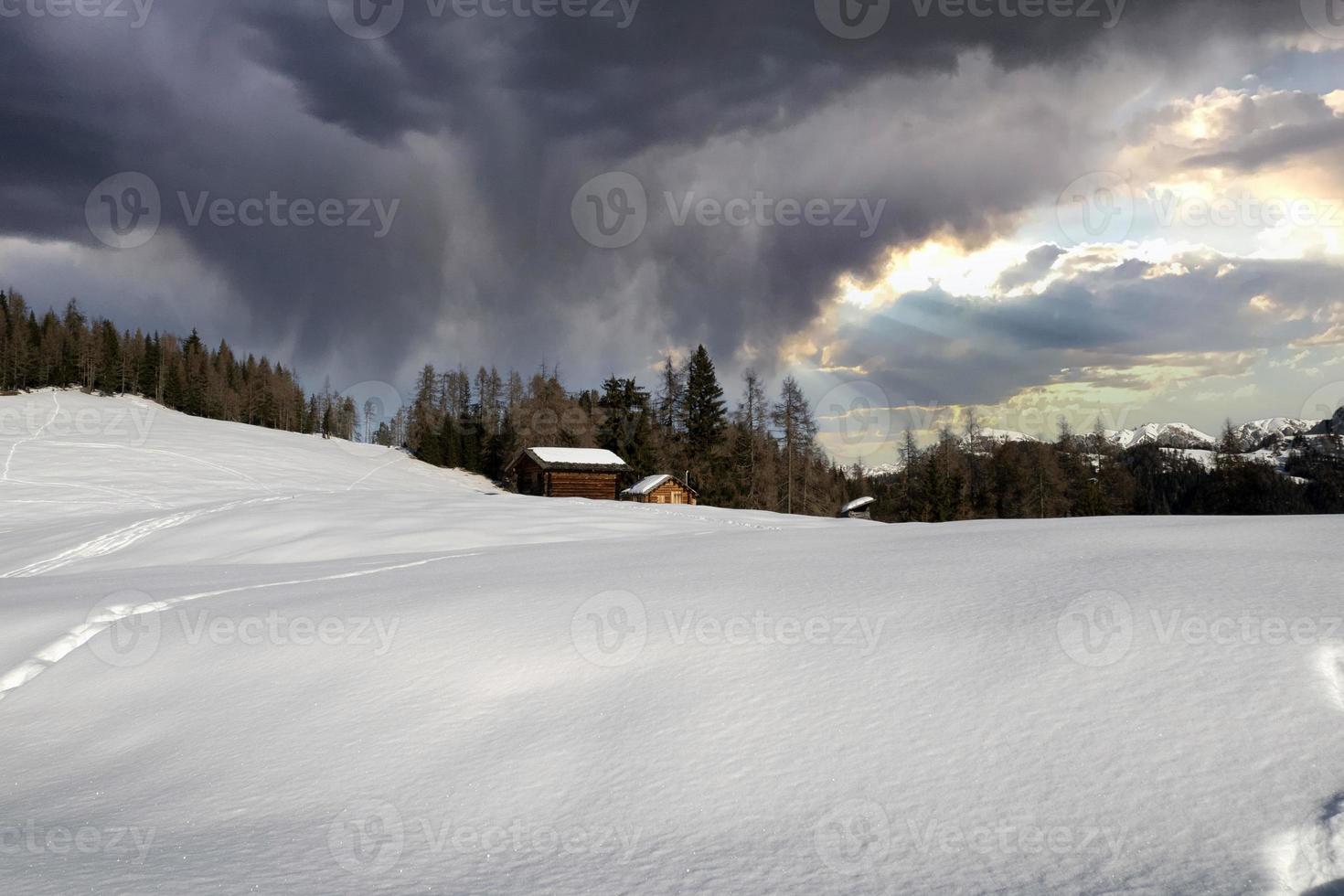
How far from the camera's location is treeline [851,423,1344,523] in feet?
200

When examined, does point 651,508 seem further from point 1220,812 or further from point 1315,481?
point 1315,481

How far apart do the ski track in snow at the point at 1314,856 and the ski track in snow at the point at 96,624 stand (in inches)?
330

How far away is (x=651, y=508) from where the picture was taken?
2767cm

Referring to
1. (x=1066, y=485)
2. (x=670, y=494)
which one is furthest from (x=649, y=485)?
(x=1066, y=485)

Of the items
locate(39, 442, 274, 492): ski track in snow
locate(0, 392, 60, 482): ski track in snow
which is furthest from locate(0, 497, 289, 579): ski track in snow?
locate(39, 442, 274, 492): ski track in snow

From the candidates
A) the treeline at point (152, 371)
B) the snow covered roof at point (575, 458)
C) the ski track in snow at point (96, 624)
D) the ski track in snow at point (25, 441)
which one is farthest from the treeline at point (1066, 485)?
the treeline at point (152, 371)

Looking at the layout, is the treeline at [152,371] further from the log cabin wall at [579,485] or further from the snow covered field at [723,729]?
the snow covered field at [723,729]

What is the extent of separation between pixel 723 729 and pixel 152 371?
119659 mm

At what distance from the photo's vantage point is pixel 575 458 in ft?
161

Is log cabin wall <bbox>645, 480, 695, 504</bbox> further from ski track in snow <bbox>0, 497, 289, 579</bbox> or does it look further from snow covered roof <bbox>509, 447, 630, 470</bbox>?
ski track in snow <bbox>0, 497, 289, 579</bbox>

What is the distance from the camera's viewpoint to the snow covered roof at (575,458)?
48281 mm

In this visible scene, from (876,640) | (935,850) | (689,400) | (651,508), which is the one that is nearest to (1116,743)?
(935,850)

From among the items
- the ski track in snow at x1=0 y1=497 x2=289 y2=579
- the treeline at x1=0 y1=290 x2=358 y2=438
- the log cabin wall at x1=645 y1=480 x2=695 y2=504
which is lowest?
the ski track in snow at x1=0 y1=497 x2=289 y2=579

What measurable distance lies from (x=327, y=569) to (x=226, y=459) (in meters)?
40.7
